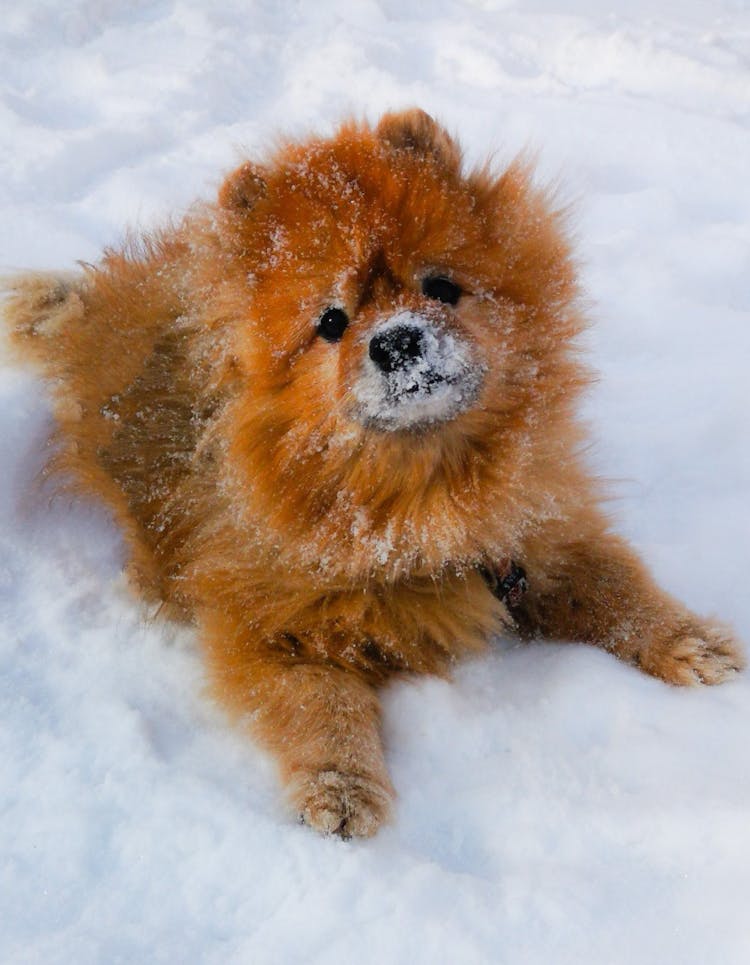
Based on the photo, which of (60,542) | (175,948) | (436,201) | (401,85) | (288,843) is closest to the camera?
(175,948)

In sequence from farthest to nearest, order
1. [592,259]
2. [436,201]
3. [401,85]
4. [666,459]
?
[401,85] < [592,259] < [666,459] < [436,201]

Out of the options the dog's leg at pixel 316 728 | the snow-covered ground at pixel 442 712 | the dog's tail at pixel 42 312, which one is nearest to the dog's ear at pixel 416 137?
the snow-covered ground at pixel 442 712

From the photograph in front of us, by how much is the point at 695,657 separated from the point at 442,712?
78 cm

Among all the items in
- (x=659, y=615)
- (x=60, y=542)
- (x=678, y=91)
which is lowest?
(x=60, y=542)

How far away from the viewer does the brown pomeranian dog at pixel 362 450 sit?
2535 mm

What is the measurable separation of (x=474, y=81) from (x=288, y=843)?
18.4ft

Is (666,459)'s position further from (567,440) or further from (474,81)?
(474,81)

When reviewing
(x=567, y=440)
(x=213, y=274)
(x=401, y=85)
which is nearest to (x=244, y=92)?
(x=401, y=85)

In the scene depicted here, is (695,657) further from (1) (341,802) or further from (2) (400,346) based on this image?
(2) (400,346)

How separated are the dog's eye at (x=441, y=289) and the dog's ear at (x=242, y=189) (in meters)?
0.55

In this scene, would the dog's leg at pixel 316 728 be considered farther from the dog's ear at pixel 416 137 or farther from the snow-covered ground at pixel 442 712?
the dog's ear at pixel 416 137

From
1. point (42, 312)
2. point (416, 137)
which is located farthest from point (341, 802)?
point (42, 312)

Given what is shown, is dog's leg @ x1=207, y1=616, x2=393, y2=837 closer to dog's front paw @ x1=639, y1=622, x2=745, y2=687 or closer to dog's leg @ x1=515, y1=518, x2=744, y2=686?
dog's leg @ x1=515, y1=518, x2=744, y2=686

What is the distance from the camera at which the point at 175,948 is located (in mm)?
2012
